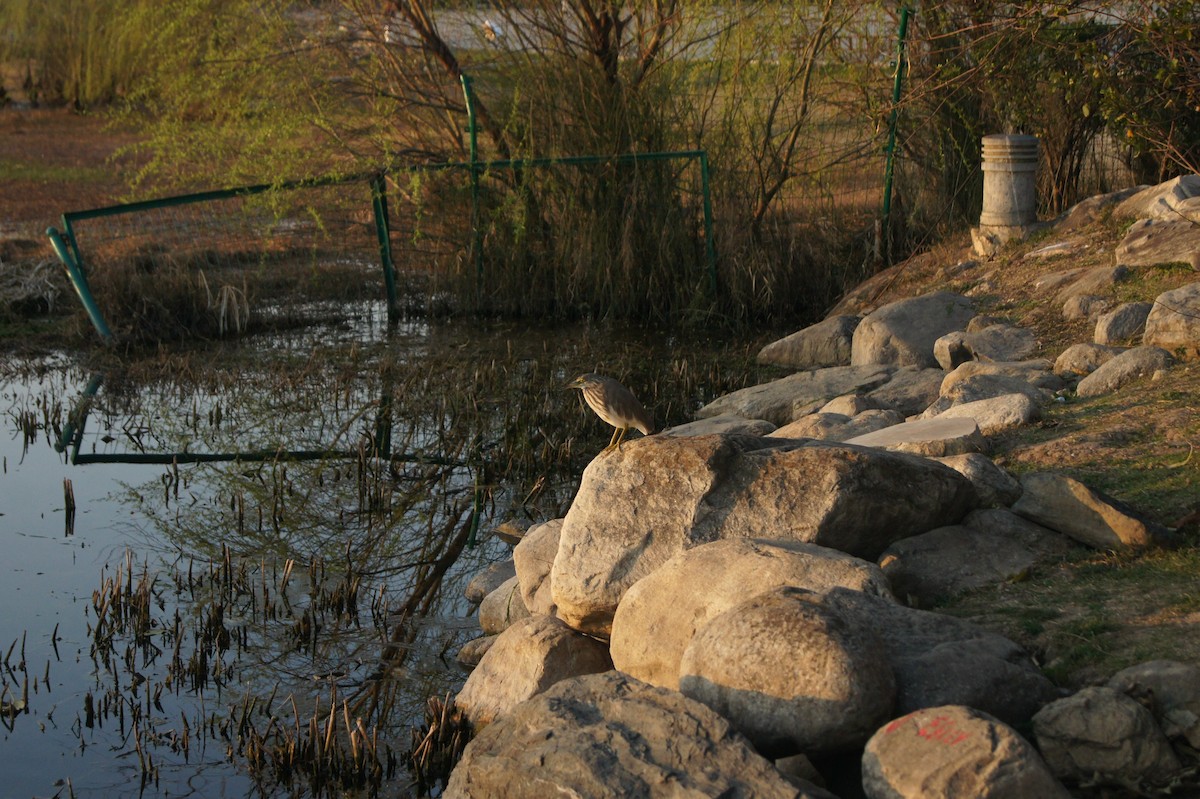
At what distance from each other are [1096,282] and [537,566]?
4.85 metres

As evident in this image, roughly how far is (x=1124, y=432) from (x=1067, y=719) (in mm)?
2574

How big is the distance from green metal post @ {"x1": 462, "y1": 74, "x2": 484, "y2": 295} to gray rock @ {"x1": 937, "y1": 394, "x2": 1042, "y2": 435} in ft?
19.7

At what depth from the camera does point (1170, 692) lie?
341 cm

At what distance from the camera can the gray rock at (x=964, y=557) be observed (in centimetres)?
451

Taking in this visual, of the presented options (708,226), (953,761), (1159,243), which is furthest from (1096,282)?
(953,761)

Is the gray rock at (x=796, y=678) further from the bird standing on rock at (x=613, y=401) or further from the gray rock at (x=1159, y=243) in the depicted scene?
the gray rock at (x=1159, y=243)

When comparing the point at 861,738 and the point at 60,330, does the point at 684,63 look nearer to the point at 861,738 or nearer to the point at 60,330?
the point at 60,330

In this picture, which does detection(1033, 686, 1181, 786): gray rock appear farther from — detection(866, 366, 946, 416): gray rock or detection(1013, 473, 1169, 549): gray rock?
detection(866, 366, 946, 416): gray rock

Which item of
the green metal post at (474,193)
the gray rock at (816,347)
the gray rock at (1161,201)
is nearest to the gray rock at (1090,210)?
the gray rock at (1161,201)

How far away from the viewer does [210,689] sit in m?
4.98

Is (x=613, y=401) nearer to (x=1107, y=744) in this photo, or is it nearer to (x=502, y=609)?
(x=502, y=609)

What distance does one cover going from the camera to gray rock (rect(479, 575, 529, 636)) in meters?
5.46

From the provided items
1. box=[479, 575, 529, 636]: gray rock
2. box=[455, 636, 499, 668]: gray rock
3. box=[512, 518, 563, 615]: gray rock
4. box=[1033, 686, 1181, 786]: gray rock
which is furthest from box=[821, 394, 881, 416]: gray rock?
box=[1033, 686, 1181, 786]: gray rock

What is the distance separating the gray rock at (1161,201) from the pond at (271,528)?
9.84 ft
